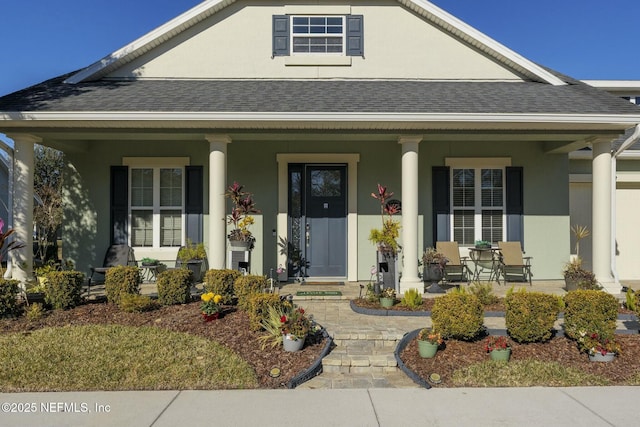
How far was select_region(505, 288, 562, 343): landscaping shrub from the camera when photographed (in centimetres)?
505

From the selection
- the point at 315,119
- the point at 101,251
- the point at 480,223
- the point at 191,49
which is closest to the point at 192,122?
the point at 315,119

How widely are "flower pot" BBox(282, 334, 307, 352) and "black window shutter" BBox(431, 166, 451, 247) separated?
5.22 meters

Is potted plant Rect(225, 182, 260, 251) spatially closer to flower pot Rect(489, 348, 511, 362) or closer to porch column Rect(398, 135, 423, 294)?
porch column Rect(398, 135, 423, 294)

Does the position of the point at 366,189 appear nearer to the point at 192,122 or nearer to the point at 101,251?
the point at 192,122

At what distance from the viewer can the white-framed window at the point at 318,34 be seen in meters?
Answer: 9.59

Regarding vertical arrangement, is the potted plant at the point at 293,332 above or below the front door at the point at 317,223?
below

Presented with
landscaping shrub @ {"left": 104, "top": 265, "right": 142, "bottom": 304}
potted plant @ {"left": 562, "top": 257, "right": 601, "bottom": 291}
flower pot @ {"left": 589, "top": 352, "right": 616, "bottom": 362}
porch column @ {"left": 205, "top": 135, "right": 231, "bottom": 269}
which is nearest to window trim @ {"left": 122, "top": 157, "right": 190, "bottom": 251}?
porch column @ {"left": 205, "top": 135, "right": 231, "bottom": 269}

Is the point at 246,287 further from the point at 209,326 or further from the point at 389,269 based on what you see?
the point at 389,269

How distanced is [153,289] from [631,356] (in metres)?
7.69

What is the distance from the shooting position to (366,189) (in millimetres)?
9336

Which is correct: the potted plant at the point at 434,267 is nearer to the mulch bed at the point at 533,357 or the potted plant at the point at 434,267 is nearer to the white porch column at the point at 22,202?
the mulch bed at the point at 533,357

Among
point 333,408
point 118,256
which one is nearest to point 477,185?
point 333,408

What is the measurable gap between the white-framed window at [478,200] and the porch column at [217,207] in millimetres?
4977

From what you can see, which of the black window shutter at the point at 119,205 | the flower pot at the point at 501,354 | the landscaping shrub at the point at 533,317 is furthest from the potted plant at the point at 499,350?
the black window shutter at the point at 119,205
